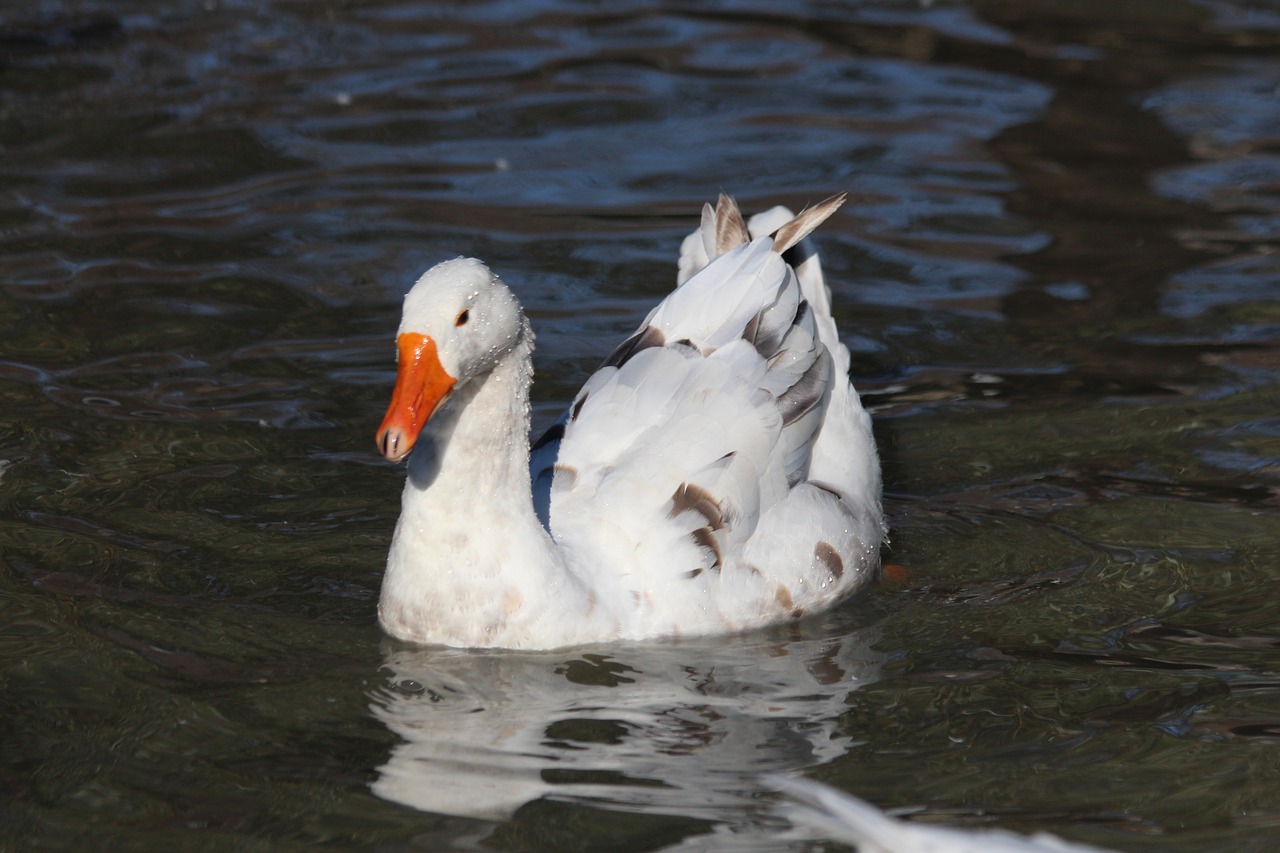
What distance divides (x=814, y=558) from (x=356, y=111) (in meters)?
7.44

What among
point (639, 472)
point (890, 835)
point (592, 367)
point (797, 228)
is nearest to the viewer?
point (890, 835)

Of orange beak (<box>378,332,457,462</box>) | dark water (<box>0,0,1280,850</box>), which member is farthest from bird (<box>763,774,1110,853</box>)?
orange beak (<box>378,332,457,462</box>)

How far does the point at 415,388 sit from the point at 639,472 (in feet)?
4.11

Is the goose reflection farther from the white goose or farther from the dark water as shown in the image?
the white goose

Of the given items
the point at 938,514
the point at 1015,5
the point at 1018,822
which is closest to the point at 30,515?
the point at 938,514

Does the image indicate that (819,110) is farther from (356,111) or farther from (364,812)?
(364,812)

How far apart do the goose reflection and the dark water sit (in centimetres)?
2

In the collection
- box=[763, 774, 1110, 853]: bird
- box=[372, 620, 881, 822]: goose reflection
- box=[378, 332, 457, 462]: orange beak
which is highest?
box=[378, 332, 457, 462]: orange beak

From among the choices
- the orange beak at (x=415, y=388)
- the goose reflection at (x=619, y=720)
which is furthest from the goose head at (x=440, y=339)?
the goose reflection at (x=619, y=720)

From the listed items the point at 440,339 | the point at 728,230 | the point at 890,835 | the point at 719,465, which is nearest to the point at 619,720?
the point at 719,465

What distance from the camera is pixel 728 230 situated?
8.34 m

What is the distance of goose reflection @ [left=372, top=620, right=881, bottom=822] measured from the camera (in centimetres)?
565

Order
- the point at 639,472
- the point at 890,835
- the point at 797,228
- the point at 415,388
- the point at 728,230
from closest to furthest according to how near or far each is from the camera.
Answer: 1. the point at 890,835
2. the point at 415,388
3. the point at 639,472
4. the point at 797,228
5. the point at 728,230

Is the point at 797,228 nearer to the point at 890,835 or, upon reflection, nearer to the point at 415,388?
the point at 415,388
